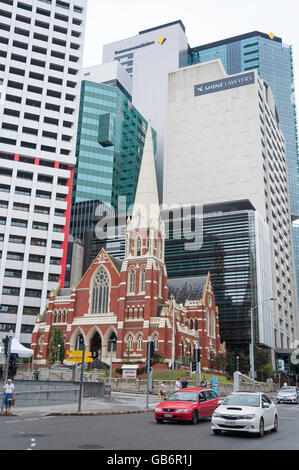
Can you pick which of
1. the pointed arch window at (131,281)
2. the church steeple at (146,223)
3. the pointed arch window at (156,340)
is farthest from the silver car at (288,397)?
the church steeple at (146,223)

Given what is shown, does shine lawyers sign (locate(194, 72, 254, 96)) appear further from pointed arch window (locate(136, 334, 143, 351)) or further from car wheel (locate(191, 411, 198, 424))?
car wheel (locate(191, 411, 198, 424))

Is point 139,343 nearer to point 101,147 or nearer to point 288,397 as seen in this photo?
point 288,397

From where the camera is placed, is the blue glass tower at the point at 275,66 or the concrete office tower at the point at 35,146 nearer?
the concrete office tower at the point at 35,146

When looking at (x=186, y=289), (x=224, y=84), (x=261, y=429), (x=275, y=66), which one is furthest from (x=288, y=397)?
(x=275, y=66)

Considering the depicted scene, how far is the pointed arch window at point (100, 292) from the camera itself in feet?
230

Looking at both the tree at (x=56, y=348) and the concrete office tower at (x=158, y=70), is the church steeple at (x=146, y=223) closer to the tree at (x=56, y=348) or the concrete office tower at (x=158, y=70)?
the tree at (x=56, y=348)

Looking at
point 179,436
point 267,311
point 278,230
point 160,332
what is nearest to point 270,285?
point 267,311

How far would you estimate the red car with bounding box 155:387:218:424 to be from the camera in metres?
19.0

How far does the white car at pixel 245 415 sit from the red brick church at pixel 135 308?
150 ft

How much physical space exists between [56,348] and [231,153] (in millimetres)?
79745

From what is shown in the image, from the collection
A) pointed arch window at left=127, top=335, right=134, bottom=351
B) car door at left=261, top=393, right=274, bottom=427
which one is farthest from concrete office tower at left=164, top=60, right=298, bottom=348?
car door at left=261, top=393, right=274, bottom=427

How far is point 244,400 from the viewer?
16.7 metres

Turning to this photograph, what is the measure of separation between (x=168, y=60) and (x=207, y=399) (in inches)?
7112

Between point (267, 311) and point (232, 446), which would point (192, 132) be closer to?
point (267, 311)
